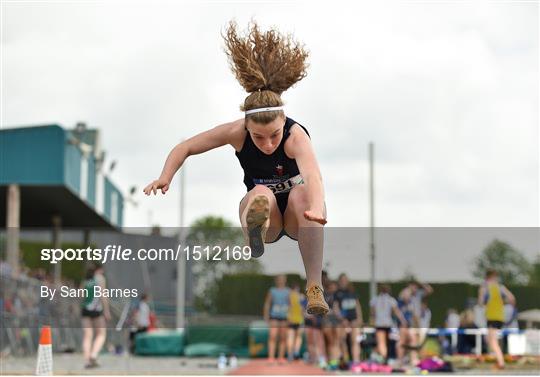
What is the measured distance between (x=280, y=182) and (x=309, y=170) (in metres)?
0.74

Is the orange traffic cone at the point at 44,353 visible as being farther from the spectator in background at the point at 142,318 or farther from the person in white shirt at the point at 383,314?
the spectator in background at the point at 142,318

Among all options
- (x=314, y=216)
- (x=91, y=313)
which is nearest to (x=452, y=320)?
(x=91, y=313)

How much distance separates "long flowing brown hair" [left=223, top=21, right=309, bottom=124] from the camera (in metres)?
6.68

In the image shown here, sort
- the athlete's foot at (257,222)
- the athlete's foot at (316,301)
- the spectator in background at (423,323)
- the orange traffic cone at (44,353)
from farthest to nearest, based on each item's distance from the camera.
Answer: the spectator in background at (423,323)
the orange traffic cone at (44,353)
the athlete's foot at (316,301)
the athlete's foot at (257,222)

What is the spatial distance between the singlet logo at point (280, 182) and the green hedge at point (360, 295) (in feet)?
48.6

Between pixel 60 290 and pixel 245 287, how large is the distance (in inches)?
653

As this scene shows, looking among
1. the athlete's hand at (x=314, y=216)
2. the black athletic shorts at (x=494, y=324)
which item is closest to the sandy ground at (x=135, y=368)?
the black athletic shorts at (x=494, y=324)

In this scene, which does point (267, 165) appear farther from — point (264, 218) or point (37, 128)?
point (37, 128)

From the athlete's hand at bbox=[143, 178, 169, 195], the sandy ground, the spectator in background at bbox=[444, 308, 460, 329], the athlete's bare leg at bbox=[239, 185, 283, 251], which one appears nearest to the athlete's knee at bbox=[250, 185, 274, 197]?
the athlete's bare leg at bbox=[239, 185, 283, 251]

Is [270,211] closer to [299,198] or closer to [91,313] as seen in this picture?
[299,198]

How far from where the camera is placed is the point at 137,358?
20688 mm

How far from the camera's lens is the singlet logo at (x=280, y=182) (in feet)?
21.9

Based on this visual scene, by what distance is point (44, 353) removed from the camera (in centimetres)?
1216

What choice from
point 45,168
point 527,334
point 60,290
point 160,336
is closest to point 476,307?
point 527,334
